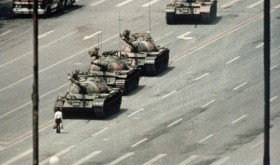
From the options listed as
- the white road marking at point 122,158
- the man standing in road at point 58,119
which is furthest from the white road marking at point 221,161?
the man standing in road at point 58,119

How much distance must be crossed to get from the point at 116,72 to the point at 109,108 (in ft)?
20.9

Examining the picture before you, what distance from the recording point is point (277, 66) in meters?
89.8

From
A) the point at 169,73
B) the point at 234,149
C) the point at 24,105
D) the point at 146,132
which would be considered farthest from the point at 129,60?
the point at 234,149

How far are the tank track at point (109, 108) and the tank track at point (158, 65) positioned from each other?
31.7ft

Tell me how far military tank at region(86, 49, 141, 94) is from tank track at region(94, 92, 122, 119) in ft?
12.0

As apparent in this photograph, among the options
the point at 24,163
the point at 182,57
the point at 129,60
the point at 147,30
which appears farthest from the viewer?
the point at 147,30

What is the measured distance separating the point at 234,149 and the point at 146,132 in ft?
21.4

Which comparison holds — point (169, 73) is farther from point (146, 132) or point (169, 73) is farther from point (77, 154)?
point (77, 154)

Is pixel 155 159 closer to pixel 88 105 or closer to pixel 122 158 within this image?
pixel 122 158

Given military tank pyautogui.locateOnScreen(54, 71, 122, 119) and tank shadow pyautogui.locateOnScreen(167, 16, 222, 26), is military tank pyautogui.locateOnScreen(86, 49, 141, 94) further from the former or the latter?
tank shadow pyautogui.locateOnScreen(167, 16, 222, 26)

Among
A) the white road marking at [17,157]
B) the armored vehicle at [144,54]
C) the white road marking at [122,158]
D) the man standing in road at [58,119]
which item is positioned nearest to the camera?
the white road marking at [122,158]

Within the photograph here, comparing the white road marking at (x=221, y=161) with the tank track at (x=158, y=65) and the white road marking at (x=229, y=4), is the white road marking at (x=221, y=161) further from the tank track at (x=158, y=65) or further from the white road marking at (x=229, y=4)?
the white road marking at (x=229, y=4)

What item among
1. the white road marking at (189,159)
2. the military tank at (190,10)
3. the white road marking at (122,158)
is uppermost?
the military tank at (190,10)

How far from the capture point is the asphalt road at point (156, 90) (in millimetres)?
69188
